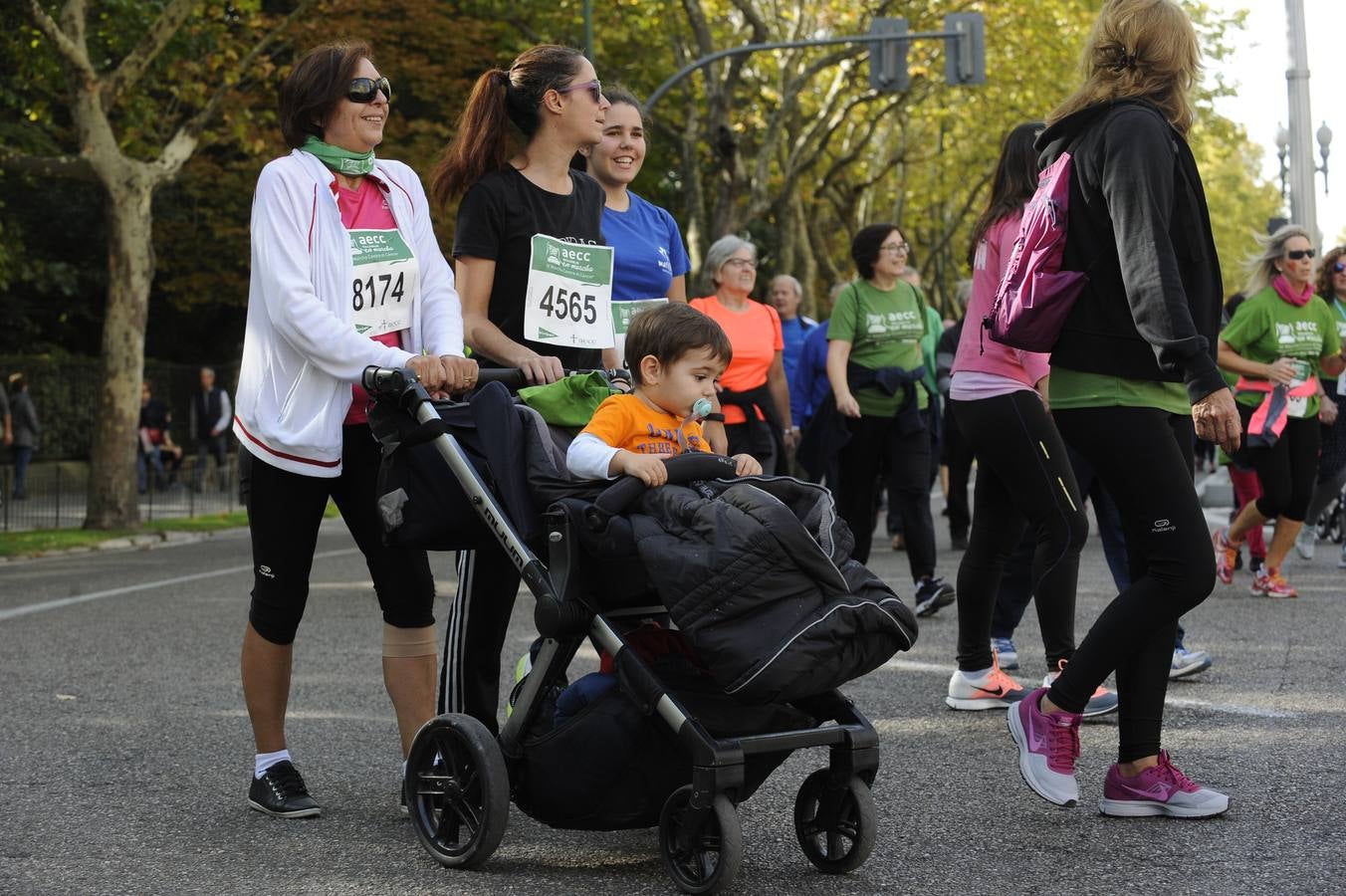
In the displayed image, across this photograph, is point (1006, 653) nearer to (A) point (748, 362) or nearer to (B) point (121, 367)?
(A) point (748, 362)

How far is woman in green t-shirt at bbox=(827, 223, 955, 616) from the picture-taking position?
379 inches

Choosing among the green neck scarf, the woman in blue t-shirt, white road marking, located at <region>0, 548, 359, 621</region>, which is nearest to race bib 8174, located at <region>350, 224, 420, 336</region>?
the green neck scarf

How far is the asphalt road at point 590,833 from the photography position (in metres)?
4.30

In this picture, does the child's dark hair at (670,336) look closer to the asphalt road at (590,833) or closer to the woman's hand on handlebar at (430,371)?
the woman's hand on handlebar at (430,371)

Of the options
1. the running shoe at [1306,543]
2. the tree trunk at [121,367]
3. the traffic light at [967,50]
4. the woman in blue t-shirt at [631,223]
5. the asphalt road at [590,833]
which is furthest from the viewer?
the traffic light at [967,50]

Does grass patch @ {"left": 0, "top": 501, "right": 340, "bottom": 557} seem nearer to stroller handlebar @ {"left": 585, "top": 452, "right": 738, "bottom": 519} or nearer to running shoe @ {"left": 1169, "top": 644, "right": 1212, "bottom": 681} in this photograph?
running shoe @ {"left": 1169, "top": 644, "right": 1212, "bottom": 681}

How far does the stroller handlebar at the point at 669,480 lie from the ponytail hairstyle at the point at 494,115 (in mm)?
1486

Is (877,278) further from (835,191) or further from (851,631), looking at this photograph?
(835,191)

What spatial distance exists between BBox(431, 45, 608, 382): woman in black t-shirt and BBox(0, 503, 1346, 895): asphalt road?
A: 1.42 metres

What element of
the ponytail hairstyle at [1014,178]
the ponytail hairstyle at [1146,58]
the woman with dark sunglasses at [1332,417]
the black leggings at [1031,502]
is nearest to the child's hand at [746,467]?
the ponytail hairstyle at [1146,58]

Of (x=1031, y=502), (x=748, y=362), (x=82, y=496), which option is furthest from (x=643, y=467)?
(x=82, y=496)

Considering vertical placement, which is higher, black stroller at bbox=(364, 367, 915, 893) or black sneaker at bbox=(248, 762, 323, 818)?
black stroller at bbox=(364, 367, 915, 893)

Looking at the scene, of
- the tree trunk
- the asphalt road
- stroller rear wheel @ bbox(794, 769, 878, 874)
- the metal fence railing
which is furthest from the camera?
the metal fence railing

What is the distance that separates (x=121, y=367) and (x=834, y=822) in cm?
1645
